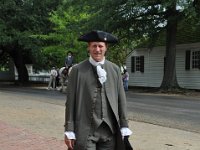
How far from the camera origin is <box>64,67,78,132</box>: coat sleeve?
14.1 ft

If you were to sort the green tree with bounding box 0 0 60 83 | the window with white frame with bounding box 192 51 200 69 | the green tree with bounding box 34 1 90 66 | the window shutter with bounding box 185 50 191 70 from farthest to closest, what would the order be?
the green tree with bounding box 0 0 60 83, the green tree with bounding box 34 1 90 66, the window shutter with bounding box 185 50 191 70, the window with white frame with bounding box 192 51 200 69

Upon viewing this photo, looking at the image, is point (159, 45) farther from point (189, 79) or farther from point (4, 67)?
point (4, 67)

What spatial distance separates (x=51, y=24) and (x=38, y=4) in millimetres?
1823

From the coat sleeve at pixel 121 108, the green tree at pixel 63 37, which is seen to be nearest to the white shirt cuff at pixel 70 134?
the coat sleeve at pixel 121 108

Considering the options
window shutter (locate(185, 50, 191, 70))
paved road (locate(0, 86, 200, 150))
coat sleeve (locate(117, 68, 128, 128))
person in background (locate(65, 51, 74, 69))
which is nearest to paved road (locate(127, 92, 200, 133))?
paved road (locate(0, 86, 200, 150))

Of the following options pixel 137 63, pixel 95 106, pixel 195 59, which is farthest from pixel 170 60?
pixel 95 106

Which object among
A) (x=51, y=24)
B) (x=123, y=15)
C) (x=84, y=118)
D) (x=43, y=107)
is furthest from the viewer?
(x=51, y=24)

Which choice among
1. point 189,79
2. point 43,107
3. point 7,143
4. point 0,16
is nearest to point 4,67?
point 0,16

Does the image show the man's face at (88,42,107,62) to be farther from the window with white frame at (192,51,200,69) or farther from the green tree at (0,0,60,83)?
the green tree at (0,0,60,83)

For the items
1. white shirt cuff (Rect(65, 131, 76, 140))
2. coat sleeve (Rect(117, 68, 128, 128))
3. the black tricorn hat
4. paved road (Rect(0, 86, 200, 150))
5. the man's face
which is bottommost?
paved road (Rect(0, 86, 200, 150))

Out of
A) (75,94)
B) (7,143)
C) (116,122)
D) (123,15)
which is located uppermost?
(123,15)

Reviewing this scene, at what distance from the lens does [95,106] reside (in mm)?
4293

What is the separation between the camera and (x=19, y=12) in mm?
33531

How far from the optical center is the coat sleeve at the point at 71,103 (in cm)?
429
